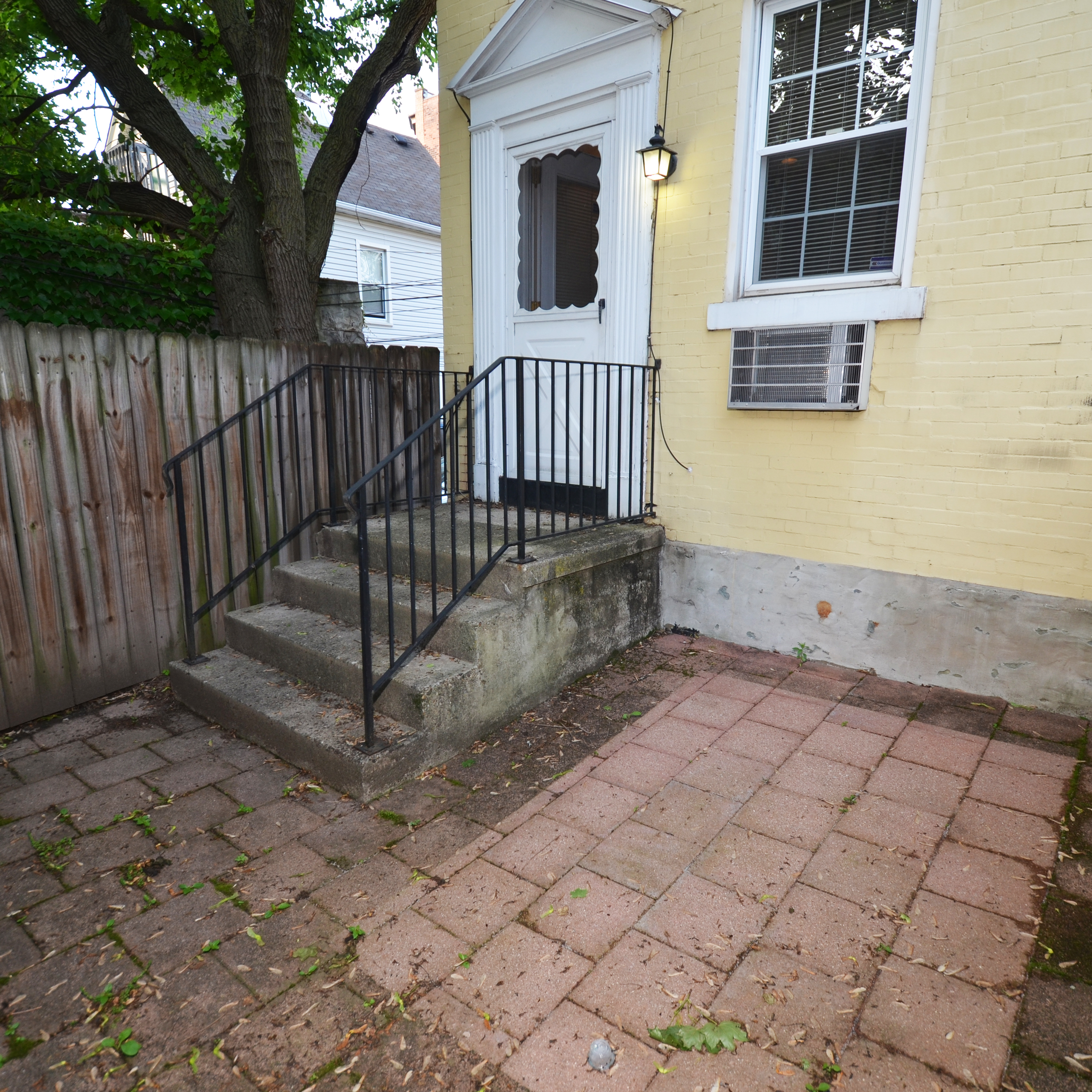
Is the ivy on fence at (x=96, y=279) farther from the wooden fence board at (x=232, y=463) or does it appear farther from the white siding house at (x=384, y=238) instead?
the white siding house at (x=384, y=238)

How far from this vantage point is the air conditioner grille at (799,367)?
3564 millimetres

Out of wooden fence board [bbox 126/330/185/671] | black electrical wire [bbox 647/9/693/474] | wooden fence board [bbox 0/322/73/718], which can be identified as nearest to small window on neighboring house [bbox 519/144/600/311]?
black electrical wire [bbox 647/9/693/474]

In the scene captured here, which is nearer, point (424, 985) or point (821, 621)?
point (424, 985)

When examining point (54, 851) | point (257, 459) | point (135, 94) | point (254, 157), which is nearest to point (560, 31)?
point (254, 157)

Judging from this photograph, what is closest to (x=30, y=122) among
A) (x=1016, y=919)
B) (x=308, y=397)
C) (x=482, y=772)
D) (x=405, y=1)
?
(x=405, y=1)

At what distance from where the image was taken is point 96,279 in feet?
17.0

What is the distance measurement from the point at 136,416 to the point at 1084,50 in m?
4.72

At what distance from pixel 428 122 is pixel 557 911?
68.2ft

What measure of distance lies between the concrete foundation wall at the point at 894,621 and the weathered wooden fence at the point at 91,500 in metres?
2.97

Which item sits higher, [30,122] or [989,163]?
[30,122]

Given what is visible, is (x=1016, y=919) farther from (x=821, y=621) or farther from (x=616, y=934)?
(x=821, y=621)

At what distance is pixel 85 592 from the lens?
3588 mm

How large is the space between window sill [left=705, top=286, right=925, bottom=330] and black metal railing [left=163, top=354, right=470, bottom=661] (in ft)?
6.21

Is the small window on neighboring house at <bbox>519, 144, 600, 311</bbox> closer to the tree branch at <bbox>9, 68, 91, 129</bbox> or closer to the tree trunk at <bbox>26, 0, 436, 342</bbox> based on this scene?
the tree trunk at <bbox>26, 0, 436, 342</bbox>
